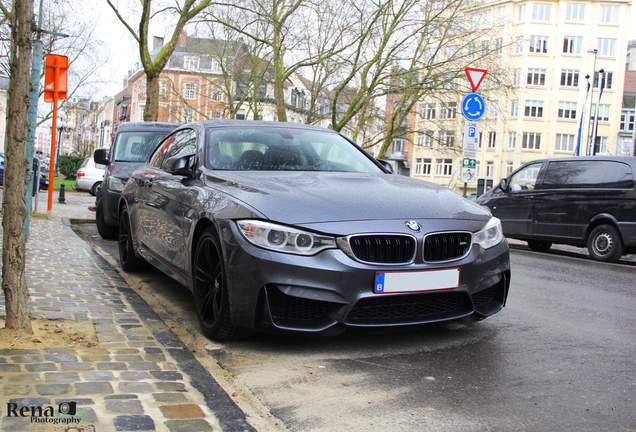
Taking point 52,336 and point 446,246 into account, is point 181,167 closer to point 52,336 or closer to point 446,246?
point 52,336

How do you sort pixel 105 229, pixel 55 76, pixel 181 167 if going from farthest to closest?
pixel 55 76, pixel 105 229, pixel 181 167

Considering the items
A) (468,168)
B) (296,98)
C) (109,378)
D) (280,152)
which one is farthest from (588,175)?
(296,98)

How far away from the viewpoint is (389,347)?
13.4 ft

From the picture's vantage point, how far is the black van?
A: 10461 mm

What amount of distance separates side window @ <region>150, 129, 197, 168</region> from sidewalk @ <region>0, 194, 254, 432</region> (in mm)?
1409

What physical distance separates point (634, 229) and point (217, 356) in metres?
8.62

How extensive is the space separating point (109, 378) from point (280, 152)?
2529mm

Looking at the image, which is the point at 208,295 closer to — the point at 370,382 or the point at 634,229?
the point at 370,382

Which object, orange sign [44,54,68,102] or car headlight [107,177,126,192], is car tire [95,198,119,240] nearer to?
car headlight [107,177,126,192]

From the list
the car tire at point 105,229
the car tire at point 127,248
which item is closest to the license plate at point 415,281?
the car tire at point 127,248

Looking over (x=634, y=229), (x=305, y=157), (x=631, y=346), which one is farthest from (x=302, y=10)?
(x=631, y=346)

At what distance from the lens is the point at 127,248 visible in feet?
22.3

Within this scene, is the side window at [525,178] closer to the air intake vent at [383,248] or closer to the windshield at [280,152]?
the windshield at [280,152]

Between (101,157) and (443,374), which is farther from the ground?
(101,157)
